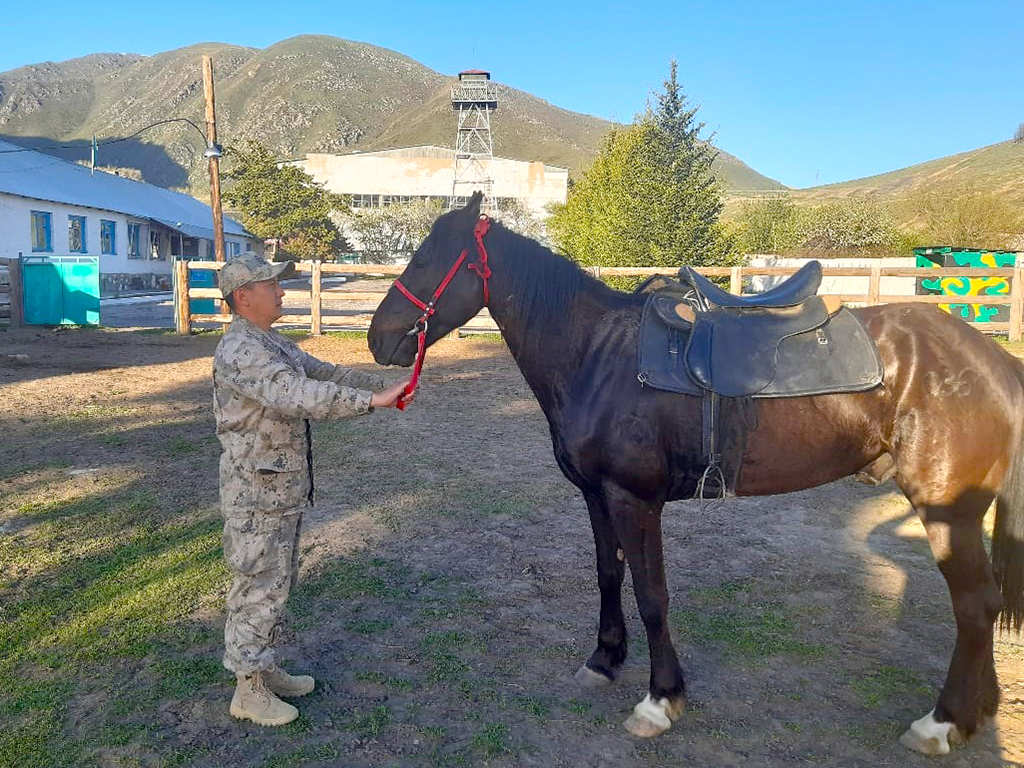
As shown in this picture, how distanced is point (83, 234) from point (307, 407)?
114ft

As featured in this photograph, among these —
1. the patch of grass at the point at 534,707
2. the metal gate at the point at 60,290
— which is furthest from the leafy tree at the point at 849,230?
the patch of grass at the point at 534,707

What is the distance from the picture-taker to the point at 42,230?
94.9 ft

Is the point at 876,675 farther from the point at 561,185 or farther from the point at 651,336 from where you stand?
the point at 561,185

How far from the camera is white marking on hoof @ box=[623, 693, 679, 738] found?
2.96 meters

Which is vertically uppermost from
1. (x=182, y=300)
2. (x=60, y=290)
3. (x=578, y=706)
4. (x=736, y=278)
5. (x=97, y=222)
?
(x=97, y=222)

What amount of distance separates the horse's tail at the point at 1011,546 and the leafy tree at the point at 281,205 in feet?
168

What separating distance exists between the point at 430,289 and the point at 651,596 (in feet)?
5.79

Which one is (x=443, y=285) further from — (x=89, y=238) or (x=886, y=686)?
(x=89, y=238)

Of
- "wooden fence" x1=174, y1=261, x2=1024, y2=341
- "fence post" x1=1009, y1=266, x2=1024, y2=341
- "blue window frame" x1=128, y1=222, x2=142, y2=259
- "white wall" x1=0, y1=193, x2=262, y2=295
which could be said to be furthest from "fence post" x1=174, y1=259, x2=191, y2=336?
"blue window frame" x1=128, y1=222, x2=142, y2=259

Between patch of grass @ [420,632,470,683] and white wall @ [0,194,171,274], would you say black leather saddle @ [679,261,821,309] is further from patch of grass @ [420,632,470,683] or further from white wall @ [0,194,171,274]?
white wall @ [0,194,171,274]

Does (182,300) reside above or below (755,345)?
above

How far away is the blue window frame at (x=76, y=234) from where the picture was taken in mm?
30234

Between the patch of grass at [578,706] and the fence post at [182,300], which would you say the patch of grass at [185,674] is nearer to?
the patch of grass at [578,706]

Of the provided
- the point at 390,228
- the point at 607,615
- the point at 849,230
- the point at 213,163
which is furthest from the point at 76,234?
the point at 849,230
